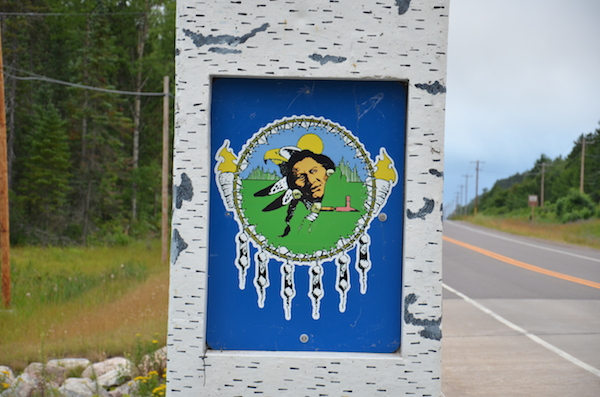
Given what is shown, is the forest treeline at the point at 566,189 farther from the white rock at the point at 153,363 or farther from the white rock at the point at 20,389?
the white rock at the point at 20,389

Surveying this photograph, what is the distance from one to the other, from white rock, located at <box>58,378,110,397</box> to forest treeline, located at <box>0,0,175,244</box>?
20.9 metres

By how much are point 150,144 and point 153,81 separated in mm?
4055

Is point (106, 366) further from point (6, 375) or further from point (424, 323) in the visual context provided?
point (424, 323)

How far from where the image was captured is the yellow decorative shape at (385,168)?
3146 millimetres

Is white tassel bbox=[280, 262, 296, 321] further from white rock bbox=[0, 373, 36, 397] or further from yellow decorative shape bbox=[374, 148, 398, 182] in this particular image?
white rock bbox=[0, 373, 36, 397]

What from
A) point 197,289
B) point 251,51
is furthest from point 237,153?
point 197,289

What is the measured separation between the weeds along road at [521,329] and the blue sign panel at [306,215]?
288 cm

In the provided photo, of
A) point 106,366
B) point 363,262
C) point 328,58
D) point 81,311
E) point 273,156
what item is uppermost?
point 328,58

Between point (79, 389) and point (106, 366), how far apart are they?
2.45 ft

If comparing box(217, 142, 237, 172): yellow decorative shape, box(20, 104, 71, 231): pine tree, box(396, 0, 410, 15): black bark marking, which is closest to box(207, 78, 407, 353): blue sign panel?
box(217, 142, 237, 172): yellow decorative shape

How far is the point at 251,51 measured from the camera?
9.92ft

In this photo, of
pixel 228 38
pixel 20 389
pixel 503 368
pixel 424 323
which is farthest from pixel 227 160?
pixel 503 368

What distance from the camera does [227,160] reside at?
3.12 meters

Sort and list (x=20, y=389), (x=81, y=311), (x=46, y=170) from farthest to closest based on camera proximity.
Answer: (x=46, y=170) → (x=81, y=311) → (x=20, y=389)
